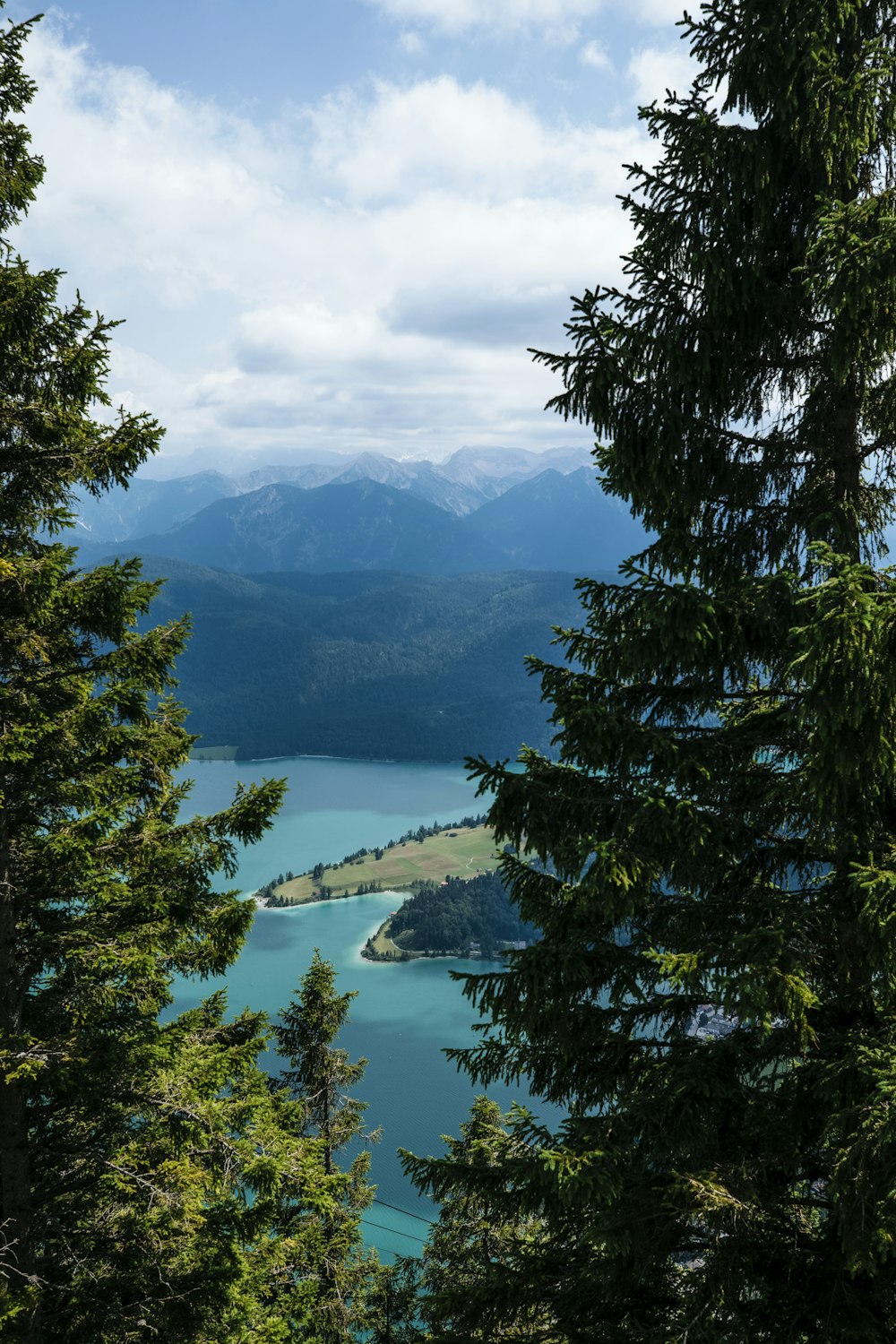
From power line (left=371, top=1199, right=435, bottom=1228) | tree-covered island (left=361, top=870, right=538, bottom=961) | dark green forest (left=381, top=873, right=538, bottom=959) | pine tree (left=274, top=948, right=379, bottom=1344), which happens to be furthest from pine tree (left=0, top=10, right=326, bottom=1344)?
dark green forest (left=381, top=873, right=538, bottom=959)

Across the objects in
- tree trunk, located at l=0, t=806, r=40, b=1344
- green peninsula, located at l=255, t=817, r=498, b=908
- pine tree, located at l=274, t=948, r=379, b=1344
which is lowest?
green peninsula, located at l=255, t=817, r=498, b=908

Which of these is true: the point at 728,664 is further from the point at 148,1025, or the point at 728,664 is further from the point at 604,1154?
the point at 148,1025

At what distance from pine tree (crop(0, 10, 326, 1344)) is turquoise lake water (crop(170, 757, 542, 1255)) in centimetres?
1619

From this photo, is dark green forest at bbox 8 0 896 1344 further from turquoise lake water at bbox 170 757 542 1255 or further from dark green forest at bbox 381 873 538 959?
dark green forest at bbox 381 873 538 959

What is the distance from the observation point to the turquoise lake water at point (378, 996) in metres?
57.9

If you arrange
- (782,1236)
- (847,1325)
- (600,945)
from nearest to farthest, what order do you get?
(847,1325)
(782,1236)
(600,945)

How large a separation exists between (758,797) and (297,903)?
118382mm

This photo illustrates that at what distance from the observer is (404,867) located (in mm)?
130125

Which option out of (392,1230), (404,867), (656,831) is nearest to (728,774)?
(656,831)

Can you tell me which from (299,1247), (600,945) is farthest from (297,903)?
(600,945)

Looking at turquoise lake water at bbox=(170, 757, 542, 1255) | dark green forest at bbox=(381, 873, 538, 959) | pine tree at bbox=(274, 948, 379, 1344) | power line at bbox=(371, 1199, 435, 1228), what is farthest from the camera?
dark green forest at bbox=(381, 873, 538, 959)

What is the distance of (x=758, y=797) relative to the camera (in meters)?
5.19

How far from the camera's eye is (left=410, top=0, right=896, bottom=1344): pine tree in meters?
4.27

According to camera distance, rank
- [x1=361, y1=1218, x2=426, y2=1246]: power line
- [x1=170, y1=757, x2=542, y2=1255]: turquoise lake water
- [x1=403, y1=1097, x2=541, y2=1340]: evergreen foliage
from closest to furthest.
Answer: [x1=403, y1=1097, x2=541, y2=1340]: evergreen foliage, [x1=361, y1=1218, x2=426, y2=1246]: power line, [x1=170, y1=757, x2=542, y2=1255]: turquoise lake water
